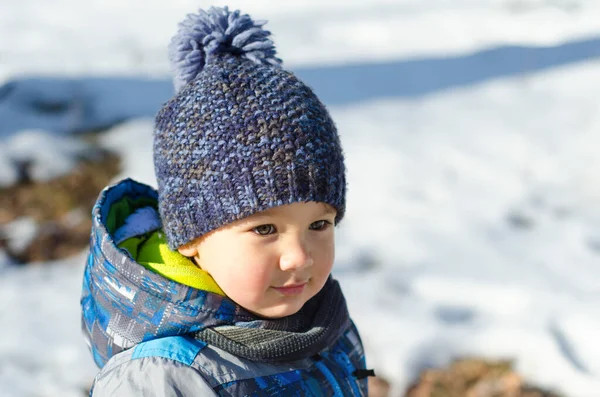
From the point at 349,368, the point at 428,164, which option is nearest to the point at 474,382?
the point at 349,368

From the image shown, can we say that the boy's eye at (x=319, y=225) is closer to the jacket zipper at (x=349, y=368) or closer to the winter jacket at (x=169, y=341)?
the winter jacket at (x=169, y=341)

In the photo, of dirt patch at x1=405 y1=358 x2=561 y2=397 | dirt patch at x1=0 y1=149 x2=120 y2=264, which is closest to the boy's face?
dirt patch at x1=405 y1=358 x2=561 y2=397

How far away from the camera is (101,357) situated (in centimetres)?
161

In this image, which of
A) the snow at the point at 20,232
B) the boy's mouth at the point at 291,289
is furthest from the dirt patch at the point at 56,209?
the boy's mouth at the point at 291,289

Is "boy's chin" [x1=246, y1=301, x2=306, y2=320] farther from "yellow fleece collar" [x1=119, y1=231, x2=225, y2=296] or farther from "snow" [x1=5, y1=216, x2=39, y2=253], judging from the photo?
"snow" [x1=5, y1=216, x2=39, y2=253]

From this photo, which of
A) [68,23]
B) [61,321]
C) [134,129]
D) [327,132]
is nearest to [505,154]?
[134,129]

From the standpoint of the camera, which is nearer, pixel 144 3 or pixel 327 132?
pixel 327 132

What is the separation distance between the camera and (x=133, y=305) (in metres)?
1.51

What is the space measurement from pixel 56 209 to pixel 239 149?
9.10 ft

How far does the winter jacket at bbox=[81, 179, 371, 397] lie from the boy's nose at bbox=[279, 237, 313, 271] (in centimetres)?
16

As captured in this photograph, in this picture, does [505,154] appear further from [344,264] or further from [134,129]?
[134,129]

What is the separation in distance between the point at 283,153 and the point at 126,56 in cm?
511

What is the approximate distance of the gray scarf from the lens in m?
1.50

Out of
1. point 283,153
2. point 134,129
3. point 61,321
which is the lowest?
point 61,321
